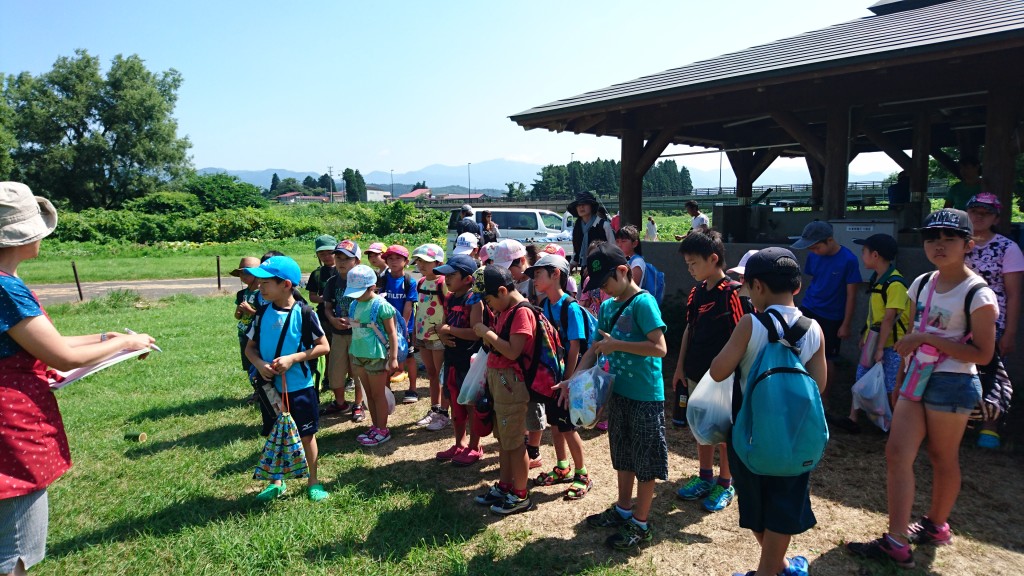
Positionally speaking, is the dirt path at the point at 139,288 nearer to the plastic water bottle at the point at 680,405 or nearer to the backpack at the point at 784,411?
the plastic water bottle at the point at 680,405

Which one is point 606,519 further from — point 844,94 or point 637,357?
point 844,94

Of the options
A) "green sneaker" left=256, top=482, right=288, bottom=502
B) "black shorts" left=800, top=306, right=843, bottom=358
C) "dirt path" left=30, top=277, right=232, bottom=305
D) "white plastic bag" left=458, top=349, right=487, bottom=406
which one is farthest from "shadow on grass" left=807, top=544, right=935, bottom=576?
"dirt path" left=30, top=277, right=232, bottom=305

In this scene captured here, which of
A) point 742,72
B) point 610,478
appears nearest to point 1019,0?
point 742,72

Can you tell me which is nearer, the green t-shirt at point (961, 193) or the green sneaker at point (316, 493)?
the green sneaker at point (316, 493)

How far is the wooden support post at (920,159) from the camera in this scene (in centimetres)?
869

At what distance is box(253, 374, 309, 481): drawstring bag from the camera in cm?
374

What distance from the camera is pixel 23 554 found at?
2316 millimetres

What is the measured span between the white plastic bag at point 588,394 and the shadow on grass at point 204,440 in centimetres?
345

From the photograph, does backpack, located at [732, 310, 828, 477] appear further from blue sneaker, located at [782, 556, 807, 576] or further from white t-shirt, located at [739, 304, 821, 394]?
blue sneaker, located at [782, 556, 807, 576]

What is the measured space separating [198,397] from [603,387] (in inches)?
204

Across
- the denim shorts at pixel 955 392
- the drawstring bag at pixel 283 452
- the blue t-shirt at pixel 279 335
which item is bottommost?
the drawstring bag at pixel 283 452

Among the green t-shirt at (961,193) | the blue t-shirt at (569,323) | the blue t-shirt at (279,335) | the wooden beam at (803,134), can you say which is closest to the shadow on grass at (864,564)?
the blue t-shirt at (569,323)

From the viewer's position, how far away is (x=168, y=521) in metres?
3.76

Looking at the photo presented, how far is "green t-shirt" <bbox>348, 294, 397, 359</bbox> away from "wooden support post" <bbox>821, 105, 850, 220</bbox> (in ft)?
18.9
